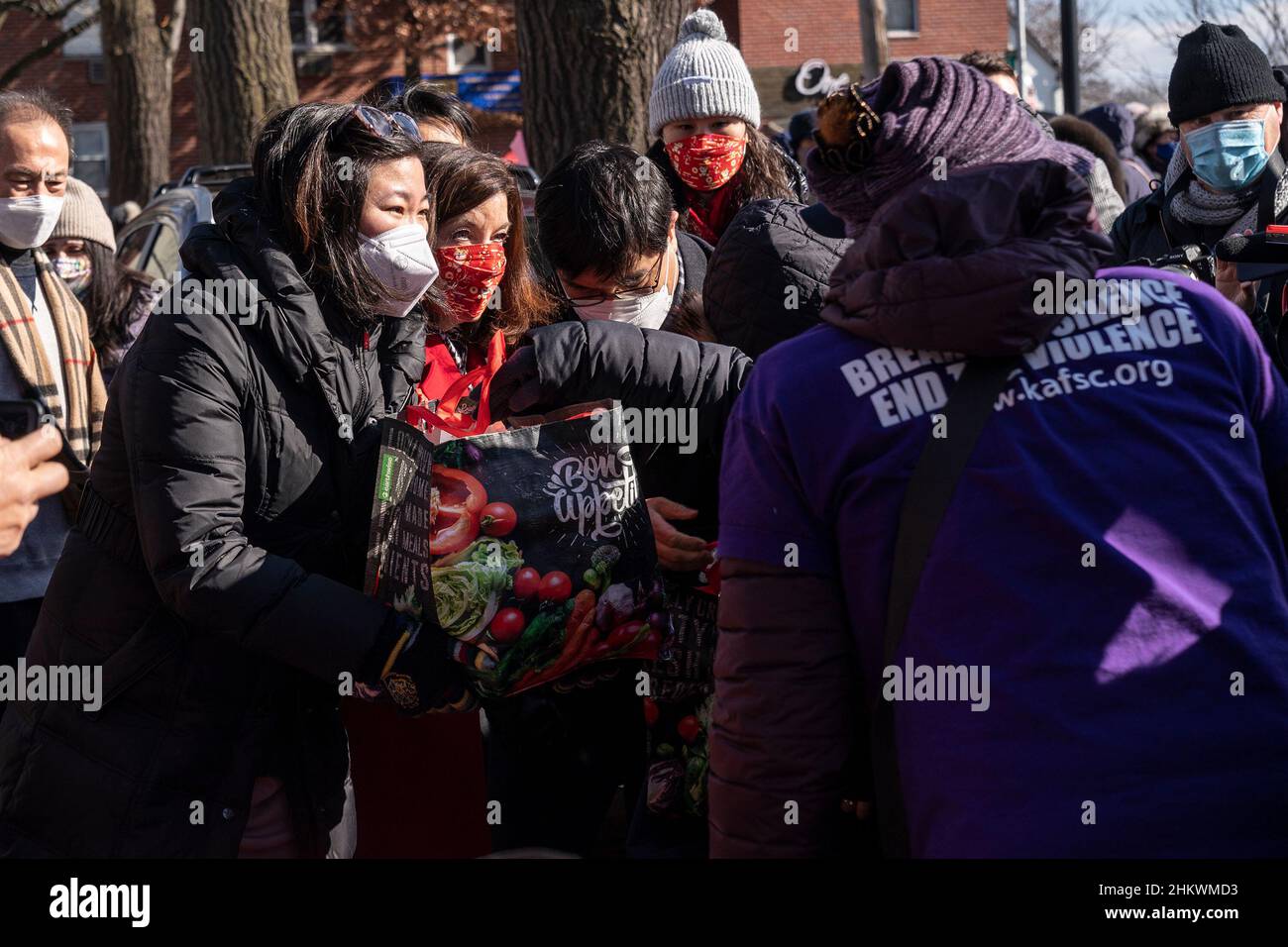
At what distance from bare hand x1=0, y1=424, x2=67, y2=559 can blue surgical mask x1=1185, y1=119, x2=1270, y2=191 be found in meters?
3.82

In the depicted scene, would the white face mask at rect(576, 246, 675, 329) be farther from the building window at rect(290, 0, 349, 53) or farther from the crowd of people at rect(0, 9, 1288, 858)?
the building window at rect(290, 0, 349, 53)

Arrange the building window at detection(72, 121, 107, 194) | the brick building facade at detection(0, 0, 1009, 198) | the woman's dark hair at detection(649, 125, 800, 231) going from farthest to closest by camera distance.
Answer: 1. the building window at detection(72, 121, 107, 194)
2. the brick building facade at detection(0, 0, 1009, 198)
3. the woman's dark hair at detection(649, 125, 800, 231)

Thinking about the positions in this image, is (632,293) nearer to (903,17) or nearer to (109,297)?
(109,297)

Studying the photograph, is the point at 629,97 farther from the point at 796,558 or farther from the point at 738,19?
the point at 738,19

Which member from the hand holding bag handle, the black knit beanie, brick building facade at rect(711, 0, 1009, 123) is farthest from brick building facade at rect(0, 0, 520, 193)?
the hand holding bag handle

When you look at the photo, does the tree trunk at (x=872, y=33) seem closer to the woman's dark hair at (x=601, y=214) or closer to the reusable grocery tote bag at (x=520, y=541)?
the woman's dark hair at (x=601, y=214)

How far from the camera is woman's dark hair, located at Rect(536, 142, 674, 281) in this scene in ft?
10.3

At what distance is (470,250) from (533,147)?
3342 mm

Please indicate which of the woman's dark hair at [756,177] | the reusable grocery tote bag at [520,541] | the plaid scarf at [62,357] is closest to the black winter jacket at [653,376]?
the reusable grocery tote bag at [520,541]

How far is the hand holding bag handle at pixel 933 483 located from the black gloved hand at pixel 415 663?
915 millimetres

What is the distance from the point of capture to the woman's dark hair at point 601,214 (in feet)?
10.3

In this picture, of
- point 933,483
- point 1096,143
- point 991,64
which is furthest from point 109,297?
point 1096,143
